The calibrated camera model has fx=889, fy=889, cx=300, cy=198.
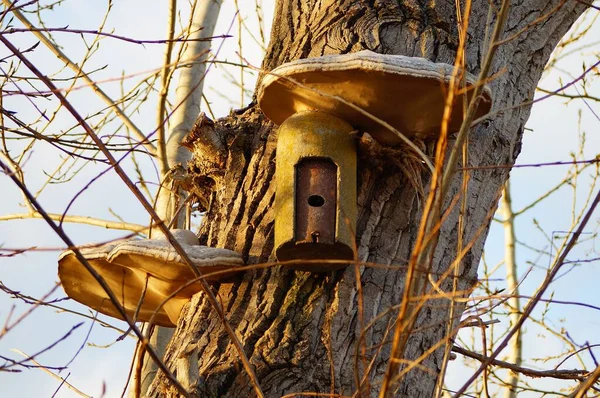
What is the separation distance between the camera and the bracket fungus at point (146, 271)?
2758mm

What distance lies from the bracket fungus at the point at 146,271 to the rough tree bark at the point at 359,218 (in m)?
0.09

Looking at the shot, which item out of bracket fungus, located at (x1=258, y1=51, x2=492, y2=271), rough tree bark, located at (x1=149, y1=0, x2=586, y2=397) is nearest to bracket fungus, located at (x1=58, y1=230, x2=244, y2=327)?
rough tree bark, located at (x1=149, y1=0, x2=586, y2=397)

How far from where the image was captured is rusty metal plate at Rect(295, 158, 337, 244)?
8.92 ft

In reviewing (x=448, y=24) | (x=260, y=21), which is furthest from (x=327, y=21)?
(x=260, y=21)

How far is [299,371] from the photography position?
2.54 metres

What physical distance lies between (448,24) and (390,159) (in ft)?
2.11

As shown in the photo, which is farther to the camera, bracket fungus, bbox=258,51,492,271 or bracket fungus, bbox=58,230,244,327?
bracket fungus, bbox=58,230,244,327

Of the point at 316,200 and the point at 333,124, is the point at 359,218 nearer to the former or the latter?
the point at 316,200

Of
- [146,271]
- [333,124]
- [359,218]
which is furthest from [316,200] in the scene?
[146,271]

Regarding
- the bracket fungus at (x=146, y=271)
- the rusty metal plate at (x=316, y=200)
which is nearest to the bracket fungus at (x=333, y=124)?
the rusty metal plate at (x=316, y=200)

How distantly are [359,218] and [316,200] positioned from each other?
15 cm

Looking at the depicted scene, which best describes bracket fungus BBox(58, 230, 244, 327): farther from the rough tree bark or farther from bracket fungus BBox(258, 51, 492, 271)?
bracket fungus BBox(258, 51, 492, 271)

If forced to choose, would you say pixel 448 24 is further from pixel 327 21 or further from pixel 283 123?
pixel 283 123

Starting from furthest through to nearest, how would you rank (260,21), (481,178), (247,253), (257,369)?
1. (260,21)
2. (481,178)
3. (247,253)
4. (257,369)
